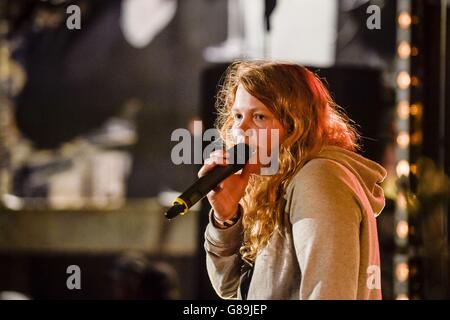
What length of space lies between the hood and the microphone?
5.8 inches

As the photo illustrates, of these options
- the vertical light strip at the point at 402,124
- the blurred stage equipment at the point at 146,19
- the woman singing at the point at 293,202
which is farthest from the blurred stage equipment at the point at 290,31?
the blurred stage equipment at the point at 146,19

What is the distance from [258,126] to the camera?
1.26 metres

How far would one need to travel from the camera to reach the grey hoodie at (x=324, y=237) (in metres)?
1.12

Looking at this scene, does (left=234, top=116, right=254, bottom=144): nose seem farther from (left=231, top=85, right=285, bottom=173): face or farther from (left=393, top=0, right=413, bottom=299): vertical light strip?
(left=393, top=0, right=413, bottom=299): vertical light strip

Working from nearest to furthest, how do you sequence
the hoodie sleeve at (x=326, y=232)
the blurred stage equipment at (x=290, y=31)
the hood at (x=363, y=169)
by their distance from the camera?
1. the hoodie sleeve at (x=326, y=232)
2. the hood at (x=363, y=169)
3. the blurred stage equipment at (x=290, y=31)

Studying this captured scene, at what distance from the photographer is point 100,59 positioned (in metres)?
3.17

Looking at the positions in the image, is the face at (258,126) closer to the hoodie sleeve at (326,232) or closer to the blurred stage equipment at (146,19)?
the hoodie sleeve at (326,232)

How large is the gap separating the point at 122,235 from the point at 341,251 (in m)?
2.12

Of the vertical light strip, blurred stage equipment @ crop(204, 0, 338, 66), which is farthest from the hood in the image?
the vertical light strip

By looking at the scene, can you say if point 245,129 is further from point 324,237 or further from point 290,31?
point 290,31

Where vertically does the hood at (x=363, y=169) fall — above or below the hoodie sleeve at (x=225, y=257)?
above

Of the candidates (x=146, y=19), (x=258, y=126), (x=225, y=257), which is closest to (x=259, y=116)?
(x=258, y=126)
